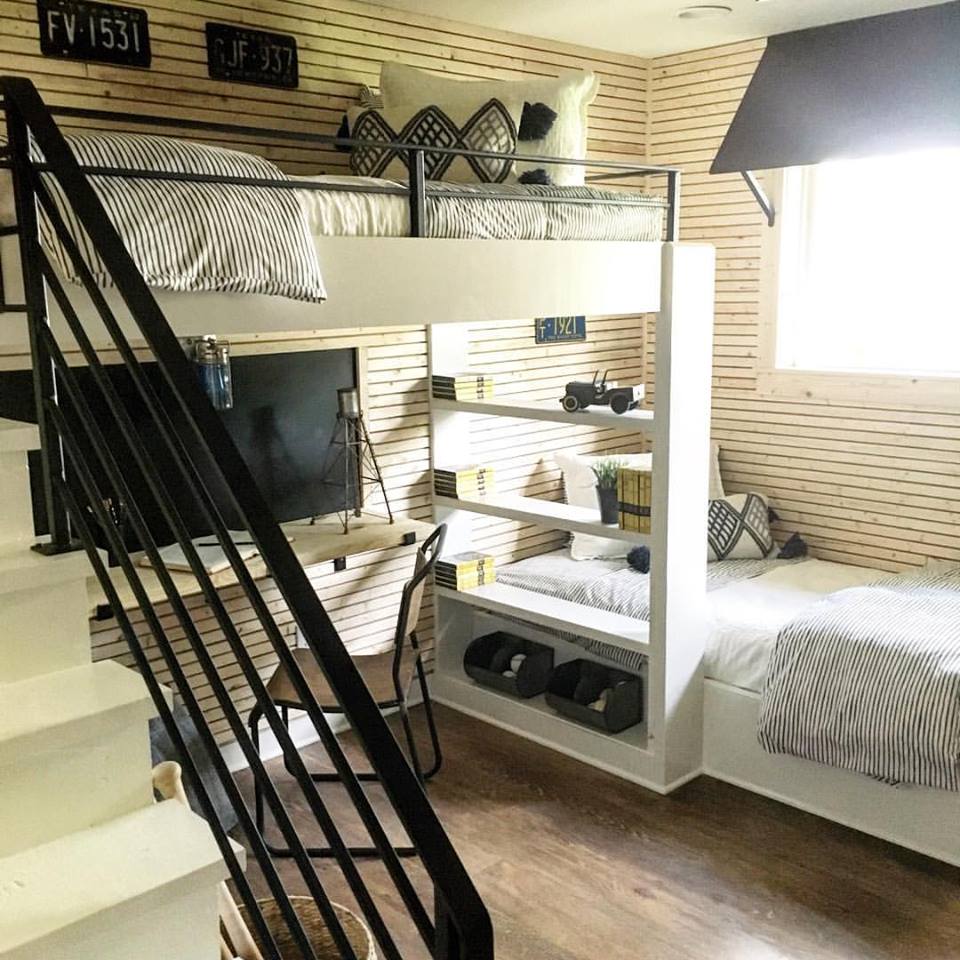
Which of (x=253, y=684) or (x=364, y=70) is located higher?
(x=364, y=70)

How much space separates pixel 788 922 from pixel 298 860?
2190 millimetres

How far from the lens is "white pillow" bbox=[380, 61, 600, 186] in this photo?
353 cm

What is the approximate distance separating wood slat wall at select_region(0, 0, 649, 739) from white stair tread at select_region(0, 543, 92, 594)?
5.58 feet

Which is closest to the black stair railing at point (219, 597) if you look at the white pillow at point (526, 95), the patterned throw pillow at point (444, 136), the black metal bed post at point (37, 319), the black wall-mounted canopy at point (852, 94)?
the black metal bed post at point (37, 319)

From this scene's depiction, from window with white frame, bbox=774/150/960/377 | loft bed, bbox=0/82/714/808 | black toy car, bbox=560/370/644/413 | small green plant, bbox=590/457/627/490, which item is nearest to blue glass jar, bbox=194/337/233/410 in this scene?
loft bed, bbox=0/82/714/808

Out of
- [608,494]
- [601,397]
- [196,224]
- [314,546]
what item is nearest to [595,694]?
[608,494]

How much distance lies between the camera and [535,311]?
306 centimetres

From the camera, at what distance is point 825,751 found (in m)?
3.38

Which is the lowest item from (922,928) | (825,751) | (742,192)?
(922,928)

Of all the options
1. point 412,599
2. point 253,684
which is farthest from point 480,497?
point 253,684

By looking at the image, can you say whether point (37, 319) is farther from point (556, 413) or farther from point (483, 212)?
point (556, 413)

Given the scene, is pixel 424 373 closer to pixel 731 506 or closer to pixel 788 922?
pixel 731 506

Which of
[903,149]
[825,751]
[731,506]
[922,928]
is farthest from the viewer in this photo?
[731,506]

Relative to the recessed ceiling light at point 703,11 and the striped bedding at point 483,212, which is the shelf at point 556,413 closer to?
the striped bedding at point 483,212
